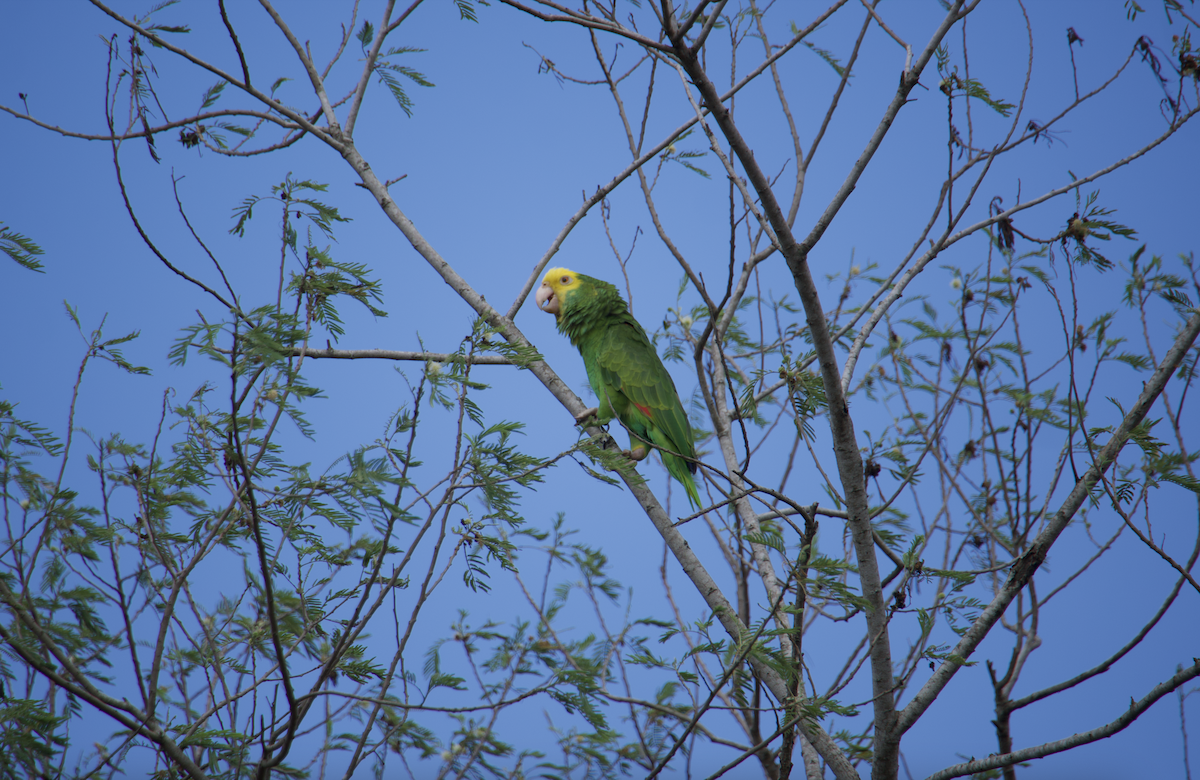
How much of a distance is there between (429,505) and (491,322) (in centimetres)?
154

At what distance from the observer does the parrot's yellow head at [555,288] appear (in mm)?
5508

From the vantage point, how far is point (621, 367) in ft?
15.8

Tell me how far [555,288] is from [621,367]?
3.57 feet

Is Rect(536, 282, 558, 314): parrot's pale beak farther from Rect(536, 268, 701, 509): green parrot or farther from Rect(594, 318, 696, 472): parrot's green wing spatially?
Rect(594, 318, 696, 472): parrot's green wing

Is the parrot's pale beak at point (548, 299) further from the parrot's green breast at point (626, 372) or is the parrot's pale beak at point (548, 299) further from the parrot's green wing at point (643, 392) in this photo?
the parrot's green wing at point (643, 392)

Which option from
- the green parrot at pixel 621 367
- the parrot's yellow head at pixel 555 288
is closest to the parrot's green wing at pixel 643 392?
the green parrot at pixel 621 367

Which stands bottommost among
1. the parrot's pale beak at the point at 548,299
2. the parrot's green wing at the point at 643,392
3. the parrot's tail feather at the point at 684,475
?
the parrot's tail feather at the point at 684,475

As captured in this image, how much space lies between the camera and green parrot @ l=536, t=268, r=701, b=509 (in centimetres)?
470

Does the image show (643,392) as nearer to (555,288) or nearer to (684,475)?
(684,475)

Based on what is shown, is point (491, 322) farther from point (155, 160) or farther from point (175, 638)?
point (175, 638)

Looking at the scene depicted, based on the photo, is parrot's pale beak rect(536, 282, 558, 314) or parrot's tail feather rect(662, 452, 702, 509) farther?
parrot's pale beak rect(536, 282, 558, 314)

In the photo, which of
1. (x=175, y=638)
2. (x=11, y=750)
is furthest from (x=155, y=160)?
(x=175, y=638)

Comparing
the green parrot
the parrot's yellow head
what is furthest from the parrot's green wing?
the parrot's yellow head

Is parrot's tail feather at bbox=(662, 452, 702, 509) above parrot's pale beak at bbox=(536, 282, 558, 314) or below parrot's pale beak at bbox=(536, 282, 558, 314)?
below
